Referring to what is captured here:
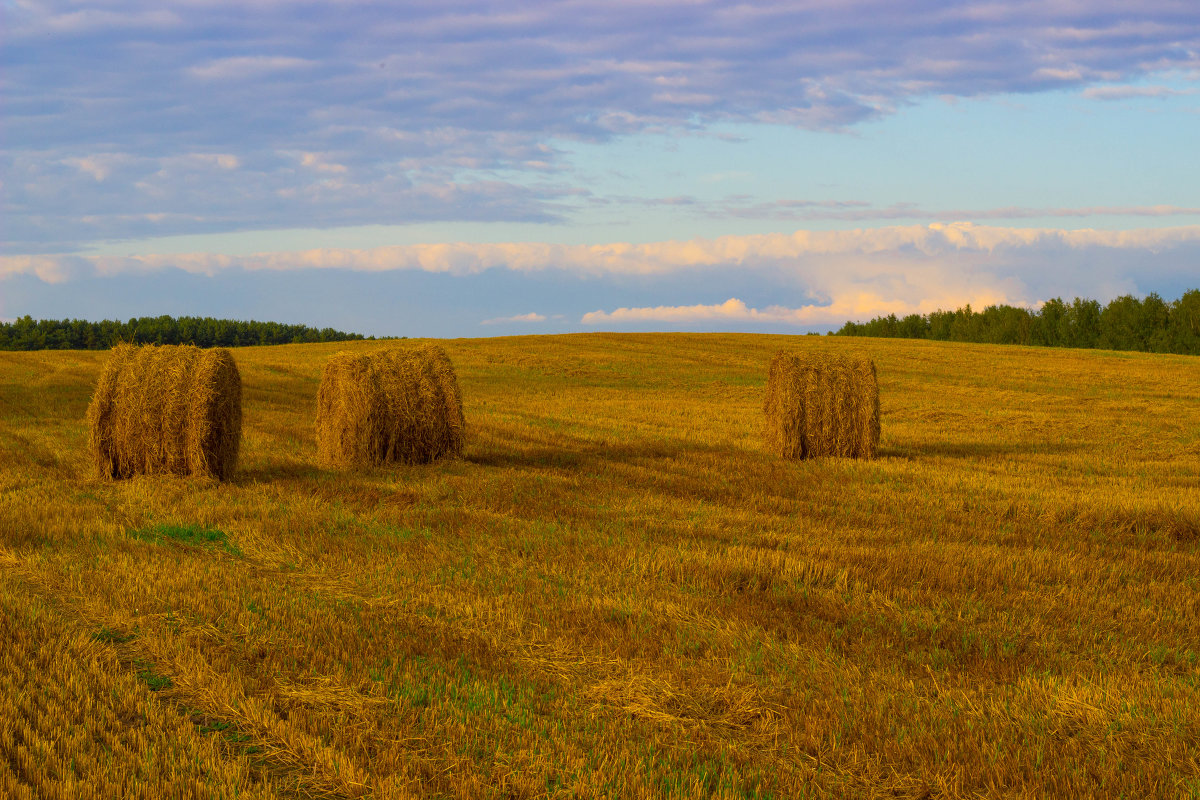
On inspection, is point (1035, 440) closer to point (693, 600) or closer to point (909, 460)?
point (909, 460)

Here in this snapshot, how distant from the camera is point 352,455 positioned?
14594 millimetres

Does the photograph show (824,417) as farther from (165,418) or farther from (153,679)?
(153,679)

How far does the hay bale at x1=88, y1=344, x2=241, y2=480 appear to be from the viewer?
13391 mm

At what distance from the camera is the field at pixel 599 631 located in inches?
189

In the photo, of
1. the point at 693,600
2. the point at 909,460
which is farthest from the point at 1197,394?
the point at 693,600

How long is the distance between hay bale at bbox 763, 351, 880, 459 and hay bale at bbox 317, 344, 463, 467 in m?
5.50

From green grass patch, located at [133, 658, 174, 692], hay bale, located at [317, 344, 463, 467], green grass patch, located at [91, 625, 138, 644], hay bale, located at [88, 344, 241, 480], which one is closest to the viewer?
green grass patch, located at [133, 658, 174, 692]

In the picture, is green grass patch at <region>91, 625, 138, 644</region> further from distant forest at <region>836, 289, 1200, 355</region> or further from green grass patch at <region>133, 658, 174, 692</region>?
distant forest at <region>836, 289, 1200, 355</region>

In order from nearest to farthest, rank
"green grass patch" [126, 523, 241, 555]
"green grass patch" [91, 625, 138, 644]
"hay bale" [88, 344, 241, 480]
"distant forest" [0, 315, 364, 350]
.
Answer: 1. "green grass patch" [91, 625, 138, 644]
2. "green grass patch" [126, 523, 241, 555]
3. "hay bale" [88, 344, 241, 480]
4. "distant forest" [0, 315, 364, 350]

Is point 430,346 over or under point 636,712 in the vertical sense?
over

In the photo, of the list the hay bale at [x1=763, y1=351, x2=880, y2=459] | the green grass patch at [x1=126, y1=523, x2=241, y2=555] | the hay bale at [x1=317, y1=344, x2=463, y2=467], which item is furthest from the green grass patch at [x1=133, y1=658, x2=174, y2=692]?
the hay bale at [x1=763, y1=351, x2=880, y2=459]

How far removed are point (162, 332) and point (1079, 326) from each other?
3032 inches

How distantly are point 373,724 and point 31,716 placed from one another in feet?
6.27

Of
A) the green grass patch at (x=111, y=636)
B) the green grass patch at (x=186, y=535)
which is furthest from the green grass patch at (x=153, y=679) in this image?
the green grass patch at (x=186, y=535)
